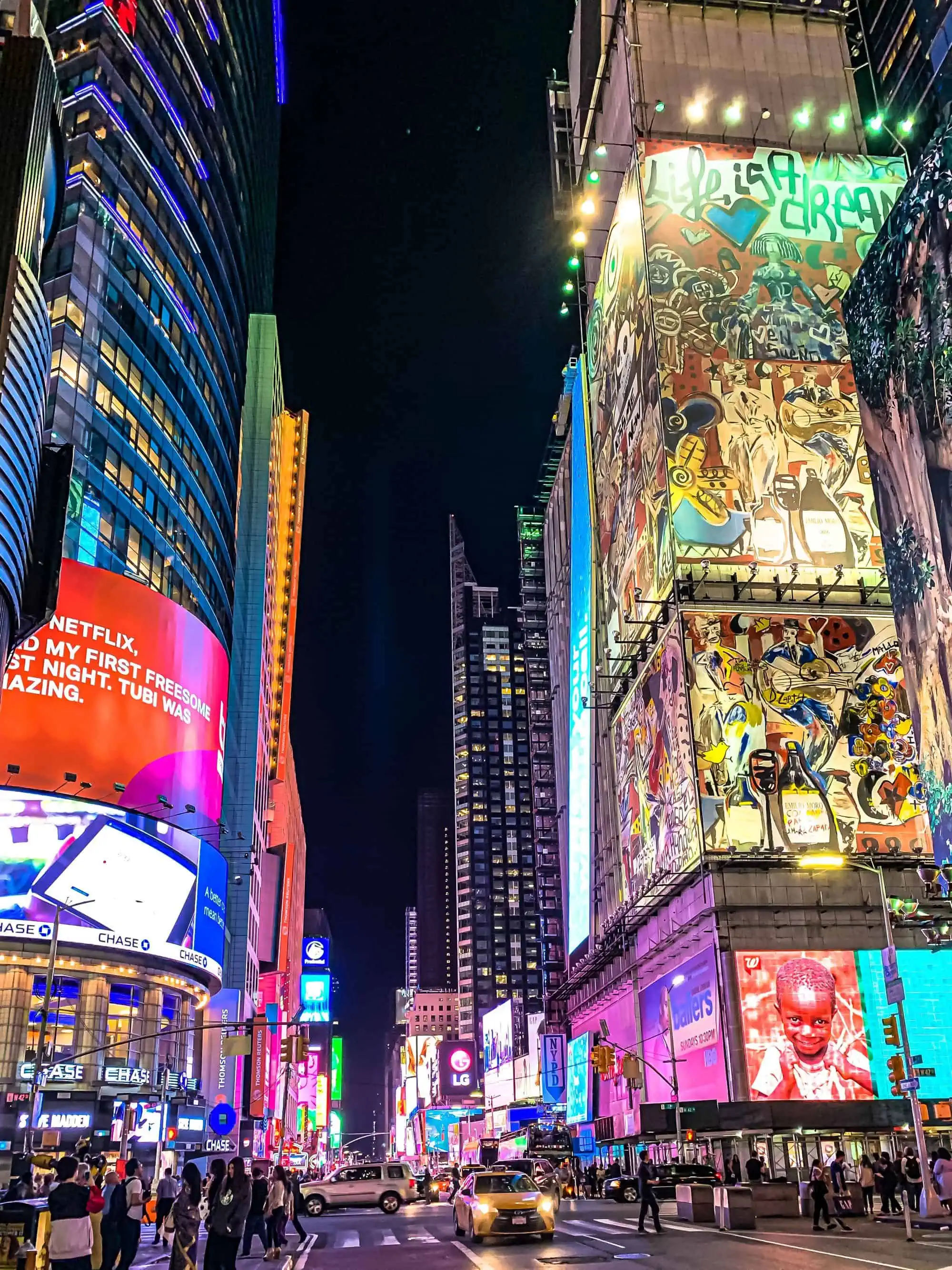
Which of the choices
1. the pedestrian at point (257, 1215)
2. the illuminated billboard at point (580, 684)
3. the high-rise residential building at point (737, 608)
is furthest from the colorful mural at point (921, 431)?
the illuminated billboard at point (580, 684)

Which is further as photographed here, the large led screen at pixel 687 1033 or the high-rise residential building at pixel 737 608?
the large led screen at pixel 687 1033

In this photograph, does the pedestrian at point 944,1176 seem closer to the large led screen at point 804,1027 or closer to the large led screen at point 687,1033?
the large led screen at point 804,1027

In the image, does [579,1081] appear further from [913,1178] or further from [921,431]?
[921,431]

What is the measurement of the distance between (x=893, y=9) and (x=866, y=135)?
32.3 m

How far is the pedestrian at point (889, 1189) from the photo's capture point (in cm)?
3234

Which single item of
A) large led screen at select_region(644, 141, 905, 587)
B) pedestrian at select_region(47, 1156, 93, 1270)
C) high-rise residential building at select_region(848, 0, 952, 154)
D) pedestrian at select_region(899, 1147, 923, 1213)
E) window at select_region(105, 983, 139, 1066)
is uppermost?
high-rise residential building at select_region(848, 0, 952, 154)

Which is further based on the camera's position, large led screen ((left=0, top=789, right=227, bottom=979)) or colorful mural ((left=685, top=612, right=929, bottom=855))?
large led screen ((left=0, top=789, right=227, bottom=979))

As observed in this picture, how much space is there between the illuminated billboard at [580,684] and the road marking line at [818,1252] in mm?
58900

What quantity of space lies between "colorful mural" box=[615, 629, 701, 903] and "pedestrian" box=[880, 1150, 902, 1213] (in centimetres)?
2219

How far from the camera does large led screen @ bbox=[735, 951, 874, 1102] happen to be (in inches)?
1971

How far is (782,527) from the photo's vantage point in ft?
201

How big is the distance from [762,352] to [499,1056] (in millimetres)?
126896

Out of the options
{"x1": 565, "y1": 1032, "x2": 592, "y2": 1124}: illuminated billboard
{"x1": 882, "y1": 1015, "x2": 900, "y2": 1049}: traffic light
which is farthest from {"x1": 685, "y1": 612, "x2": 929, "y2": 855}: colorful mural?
{"x1": 565, "y1": 1032, "x2": 592, "y2": 1124}: illuminated billboard

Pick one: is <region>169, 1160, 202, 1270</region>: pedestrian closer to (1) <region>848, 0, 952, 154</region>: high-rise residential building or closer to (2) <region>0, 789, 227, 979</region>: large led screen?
(2) <region>0, 789, 227, 979</region>: large led screen
